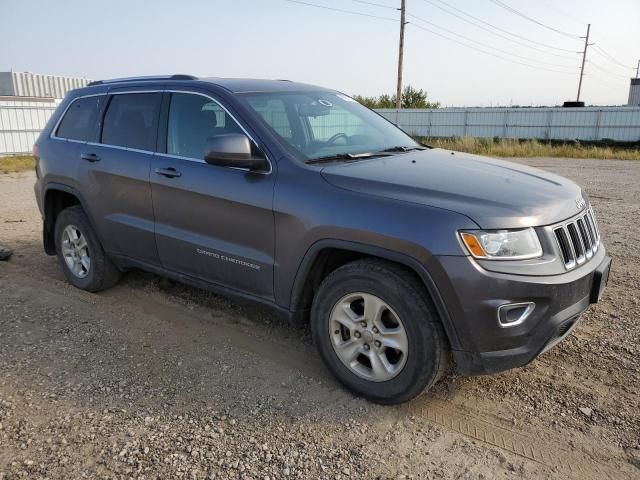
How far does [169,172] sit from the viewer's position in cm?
386

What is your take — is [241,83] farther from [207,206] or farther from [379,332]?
[379,332]

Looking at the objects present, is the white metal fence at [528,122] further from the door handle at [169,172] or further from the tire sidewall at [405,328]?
the tire sidewall at [405,328]

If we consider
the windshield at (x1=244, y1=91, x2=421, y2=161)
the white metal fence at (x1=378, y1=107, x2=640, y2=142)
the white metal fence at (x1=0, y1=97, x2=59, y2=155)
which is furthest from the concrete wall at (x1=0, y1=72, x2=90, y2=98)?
the windshield at (x1=244, y1=91, x2=421, y2=161)

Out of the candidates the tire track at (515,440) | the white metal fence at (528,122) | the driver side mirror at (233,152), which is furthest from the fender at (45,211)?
the white metal fence at (528,122)

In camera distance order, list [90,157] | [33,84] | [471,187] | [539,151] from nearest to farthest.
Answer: [471,187] < [90,157] < [539,151] < [33,84]

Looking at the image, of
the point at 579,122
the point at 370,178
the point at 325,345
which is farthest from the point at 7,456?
the point at 579,122

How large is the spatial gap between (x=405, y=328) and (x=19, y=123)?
2019cm

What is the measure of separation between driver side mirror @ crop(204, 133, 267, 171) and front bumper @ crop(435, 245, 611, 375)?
1.37 meters

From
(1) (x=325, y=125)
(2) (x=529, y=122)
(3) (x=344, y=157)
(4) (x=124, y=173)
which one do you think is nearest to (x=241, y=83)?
(1) (x=325, y=125)

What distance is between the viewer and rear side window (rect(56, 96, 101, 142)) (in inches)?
185

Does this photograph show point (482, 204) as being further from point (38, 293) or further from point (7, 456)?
point (38, 293)

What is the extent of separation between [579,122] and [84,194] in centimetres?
2857

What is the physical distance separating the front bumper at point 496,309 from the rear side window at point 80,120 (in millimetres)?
3543

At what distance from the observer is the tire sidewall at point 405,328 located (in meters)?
2.77
